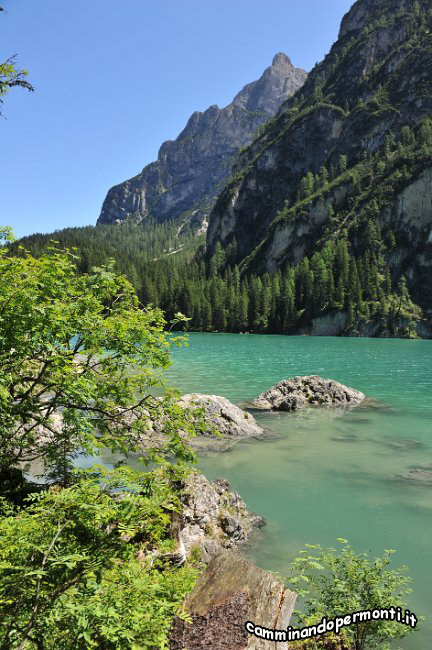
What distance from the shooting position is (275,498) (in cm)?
1369

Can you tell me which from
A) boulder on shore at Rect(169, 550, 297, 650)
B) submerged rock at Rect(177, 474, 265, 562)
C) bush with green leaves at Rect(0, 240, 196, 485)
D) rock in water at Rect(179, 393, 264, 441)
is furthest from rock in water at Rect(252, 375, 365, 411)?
boulder on shore at Rect(169, 550, 297, 650)

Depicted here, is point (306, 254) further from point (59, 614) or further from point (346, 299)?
point (59, 614)

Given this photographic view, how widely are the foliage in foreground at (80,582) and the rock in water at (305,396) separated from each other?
2404 centimetres

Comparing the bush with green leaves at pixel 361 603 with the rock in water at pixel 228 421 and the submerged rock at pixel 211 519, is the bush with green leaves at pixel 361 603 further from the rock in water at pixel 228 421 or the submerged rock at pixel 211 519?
the rock in water at pixel 228 421

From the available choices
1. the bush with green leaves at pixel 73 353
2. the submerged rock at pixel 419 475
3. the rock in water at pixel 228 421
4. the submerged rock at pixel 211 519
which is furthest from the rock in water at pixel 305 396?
the bush with green leaves at pixel 73 353

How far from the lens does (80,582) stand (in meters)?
4.10

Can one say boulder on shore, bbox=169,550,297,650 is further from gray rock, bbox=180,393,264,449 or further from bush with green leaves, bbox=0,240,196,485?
gray rock, bbox=180,393,264,449

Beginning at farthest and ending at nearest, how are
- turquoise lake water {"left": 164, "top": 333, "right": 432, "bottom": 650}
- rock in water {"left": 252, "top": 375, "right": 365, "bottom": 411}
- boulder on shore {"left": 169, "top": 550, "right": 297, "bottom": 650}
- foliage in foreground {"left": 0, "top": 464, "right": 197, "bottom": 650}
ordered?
rock in water {"left": 252, "top": 375, "right": 365, "bottom": 411} → turquoise lake water {"left": 164, "top": 333, "right": 432, "bottom": 650} → boulder on shore {"left": 169, "top": 550, "right": 297, "bottom": 650} → foliage in foreground {"left": 0, "top": 464, "right": 197, "bottom": 650}

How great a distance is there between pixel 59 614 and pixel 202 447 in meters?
16.3

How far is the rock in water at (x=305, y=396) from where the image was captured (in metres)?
28.6

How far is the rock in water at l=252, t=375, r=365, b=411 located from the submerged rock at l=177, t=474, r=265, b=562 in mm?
16706

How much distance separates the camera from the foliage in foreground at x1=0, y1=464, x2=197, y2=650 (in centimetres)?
370

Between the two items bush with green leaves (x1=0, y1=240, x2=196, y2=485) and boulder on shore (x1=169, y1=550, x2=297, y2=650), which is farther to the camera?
bush with green leaves (x1=0, y1=240, x2=196, y2=485)

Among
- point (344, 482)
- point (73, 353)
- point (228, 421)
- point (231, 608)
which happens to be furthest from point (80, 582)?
point (228, 421)
